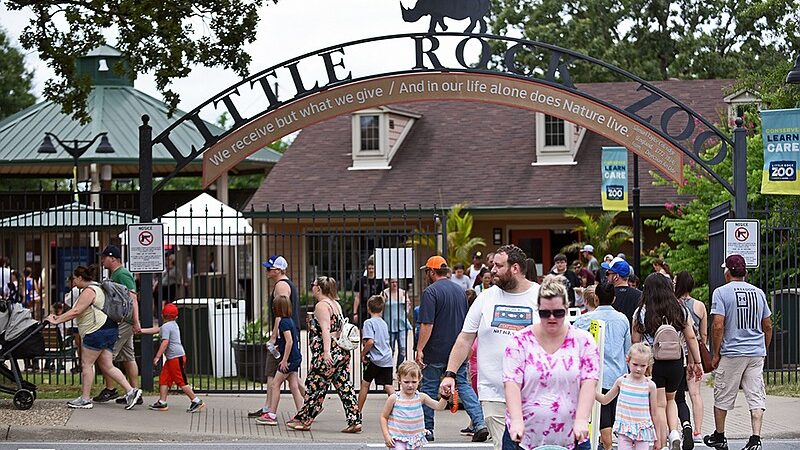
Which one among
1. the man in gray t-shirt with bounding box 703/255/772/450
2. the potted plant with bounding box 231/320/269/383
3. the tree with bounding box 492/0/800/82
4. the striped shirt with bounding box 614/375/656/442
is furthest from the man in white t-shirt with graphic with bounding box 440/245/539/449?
the tree with bounding box 492/0/800/82

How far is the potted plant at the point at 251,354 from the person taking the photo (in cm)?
1727

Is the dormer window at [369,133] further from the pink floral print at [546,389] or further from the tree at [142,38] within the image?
the pink floral print at [546,389]

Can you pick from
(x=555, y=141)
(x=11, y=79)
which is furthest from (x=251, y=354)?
(x=11, y=79)

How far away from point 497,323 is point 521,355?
5.40 feet

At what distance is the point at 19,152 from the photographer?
3425 centimetres

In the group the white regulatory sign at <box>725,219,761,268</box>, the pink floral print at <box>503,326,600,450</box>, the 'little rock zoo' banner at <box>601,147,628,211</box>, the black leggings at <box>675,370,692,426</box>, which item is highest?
the 'little rock zoo' banner at <box>601,147,628,211</box>

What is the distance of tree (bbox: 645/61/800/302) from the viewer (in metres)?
21.4

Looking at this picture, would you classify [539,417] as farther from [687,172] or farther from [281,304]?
[687,172]

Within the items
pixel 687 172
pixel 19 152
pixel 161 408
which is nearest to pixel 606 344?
pixel 161 408

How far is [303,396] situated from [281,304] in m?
1.26

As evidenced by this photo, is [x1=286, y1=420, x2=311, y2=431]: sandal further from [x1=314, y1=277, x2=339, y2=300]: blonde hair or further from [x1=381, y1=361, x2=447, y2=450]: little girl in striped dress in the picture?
[x1=381, y1=361, x2=447, y2=450]: little girl in striped dress

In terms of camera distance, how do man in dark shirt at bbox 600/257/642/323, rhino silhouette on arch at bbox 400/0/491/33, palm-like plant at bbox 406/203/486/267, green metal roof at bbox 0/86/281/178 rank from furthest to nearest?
green metal roof at bbox 0/86/281/178, palm-like plant at bbox 406/203/486/267, rhino silhouette on arch at bbox 400/0/491/33, man in dark shirt at bbox 600/257/642/323

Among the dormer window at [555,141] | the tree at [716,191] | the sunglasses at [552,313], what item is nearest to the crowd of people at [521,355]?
the sunglasses at [552,313]

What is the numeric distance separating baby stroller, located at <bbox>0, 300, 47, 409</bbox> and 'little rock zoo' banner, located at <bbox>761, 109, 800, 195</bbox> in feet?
28.5
